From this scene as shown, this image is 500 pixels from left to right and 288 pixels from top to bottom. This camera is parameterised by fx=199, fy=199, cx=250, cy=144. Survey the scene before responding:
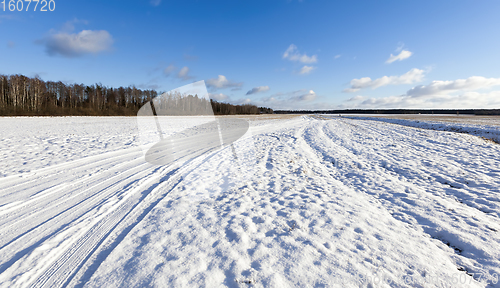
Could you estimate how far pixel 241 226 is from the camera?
397 cm

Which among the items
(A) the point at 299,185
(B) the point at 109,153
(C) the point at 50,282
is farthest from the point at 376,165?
(B) the point at 109,153

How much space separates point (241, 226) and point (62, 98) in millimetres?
82088

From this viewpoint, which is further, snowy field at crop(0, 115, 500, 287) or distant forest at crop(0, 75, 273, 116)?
distant forest at crop(0, 75, 273, 116)

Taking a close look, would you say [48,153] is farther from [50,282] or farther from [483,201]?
[483,201]

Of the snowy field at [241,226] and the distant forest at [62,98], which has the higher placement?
the distant forest at [62,98]

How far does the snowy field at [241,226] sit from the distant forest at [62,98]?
71.0ft

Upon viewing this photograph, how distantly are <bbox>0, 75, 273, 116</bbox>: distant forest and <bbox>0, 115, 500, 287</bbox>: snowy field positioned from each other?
21654 mm

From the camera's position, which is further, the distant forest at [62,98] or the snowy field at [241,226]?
the distant forest at [62,98]

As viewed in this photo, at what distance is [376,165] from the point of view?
8.77 meters

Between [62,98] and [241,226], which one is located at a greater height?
[62,98]

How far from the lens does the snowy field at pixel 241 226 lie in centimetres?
276

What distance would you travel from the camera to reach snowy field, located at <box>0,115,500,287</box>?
276 cm

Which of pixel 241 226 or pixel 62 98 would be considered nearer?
pixel 241 226

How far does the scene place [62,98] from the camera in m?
60.8
